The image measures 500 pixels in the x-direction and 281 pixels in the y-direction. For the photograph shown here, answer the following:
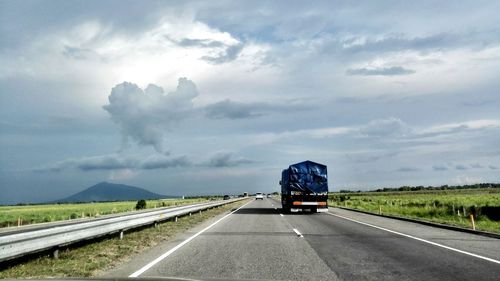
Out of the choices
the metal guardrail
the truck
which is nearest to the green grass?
the metal guardrail

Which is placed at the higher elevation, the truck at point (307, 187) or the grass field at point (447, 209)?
the truck at point (307, 187)

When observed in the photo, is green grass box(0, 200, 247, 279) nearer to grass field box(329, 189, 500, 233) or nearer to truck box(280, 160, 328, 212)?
grass field box(329, 189, 500, 233)

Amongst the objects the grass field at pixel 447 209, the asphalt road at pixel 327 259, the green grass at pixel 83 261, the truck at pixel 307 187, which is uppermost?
the truck at pixel 307 187

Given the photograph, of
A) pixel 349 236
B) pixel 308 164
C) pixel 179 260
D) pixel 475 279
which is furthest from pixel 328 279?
pixel 308 164

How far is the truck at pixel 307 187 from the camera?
3067 centimetres

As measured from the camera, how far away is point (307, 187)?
30.7m

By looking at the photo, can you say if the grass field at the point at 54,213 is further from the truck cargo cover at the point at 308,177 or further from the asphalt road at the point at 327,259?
the asphalt road at the point at 327,259

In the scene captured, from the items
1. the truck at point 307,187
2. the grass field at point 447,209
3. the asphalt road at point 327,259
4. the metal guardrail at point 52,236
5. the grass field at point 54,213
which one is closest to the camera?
the asphalt road at point 327,259

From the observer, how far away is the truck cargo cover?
30.7 m

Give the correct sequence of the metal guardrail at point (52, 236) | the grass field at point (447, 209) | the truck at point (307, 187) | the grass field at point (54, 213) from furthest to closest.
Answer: the grass field at point (54, 213) → the truck at point (307, 187) → the grass field at point (447, 209) → the metal guardrail at point (52, 236)

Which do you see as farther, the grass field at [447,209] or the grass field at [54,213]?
the grass field at [54,213]

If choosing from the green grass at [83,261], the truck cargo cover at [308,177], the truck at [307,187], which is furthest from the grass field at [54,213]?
the green grass at [83,261]

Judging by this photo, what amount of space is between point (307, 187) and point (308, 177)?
27.8 inches

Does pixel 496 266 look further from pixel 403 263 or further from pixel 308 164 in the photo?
pixel 308 164
